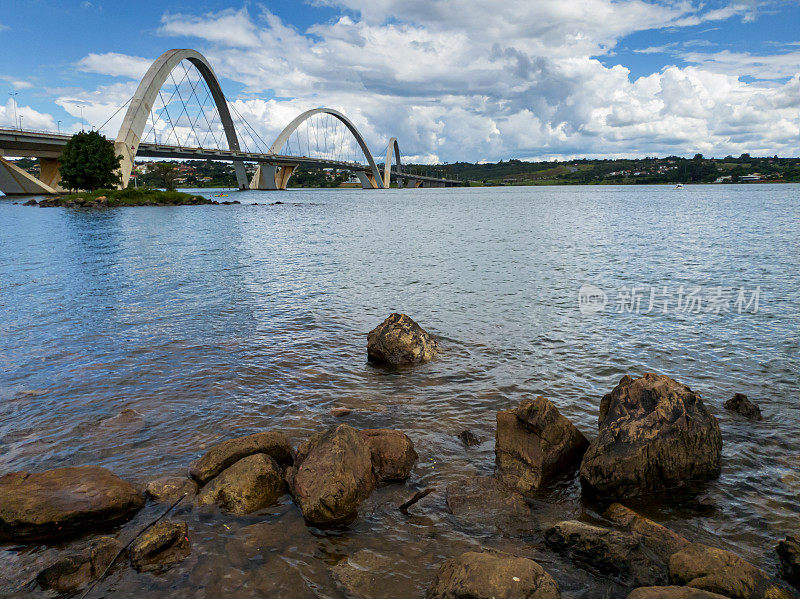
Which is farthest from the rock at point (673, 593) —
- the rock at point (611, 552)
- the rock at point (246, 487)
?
the rock at point (246, 487)

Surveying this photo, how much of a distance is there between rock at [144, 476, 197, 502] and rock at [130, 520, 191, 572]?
834mm

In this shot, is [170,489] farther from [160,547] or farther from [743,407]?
[743,407]

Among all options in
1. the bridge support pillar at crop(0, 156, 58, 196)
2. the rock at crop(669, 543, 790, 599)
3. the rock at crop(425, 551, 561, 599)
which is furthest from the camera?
the bridge support pillar at crop(0, 156, 58, 196)

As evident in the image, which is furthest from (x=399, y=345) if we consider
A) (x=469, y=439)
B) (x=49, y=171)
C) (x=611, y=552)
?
(x=49, y=171)

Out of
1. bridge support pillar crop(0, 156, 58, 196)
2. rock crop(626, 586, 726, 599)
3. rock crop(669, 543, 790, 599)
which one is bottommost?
rock crop(669, 543, 790, 599)

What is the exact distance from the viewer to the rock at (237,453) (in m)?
6.59

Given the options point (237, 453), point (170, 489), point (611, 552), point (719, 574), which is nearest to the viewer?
point (719, 574)

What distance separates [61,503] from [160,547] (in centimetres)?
140

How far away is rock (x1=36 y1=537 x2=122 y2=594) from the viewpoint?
15.7ft

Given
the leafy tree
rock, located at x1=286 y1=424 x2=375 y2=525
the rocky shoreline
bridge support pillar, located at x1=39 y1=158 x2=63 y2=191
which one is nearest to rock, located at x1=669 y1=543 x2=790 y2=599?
the rocky shoreline

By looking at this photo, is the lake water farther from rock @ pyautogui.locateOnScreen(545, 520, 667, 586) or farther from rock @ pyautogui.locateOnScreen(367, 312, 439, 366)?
rock @ pyautogui.locateOnScreen(367, 312, 439, 366)

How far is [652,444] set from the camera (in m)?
6.41

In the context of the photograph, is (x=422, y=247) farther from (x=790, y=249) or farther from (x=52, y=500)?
(x=52, y=500)

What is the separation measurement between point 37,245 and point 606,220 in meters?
55.9
